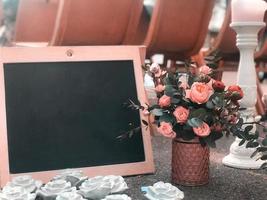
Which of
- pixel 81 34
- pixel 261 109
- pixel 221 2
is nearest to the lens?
pixel 81 34

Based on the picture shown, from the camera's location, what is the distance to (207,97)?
2.68ft

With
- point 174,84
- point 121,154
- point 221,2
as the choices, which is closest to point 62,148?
point 121,154

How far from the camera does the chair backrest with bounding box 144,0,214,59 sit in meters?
1.90

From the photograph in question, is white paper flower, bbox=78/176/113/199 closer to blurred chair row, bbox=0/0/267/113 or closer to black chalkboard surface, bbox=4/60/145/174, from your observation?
black chalkboard surface, bbox=4/60/145/174

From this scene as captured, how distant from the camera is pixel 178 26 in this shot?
195 centimetres

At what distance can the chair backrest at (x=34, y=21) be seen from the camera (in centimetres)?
263

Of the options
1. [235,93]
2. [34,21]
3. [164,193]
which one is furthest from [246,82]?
[34,21]

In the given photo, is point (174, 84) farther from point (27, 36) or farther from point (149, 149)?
point (27, 36)

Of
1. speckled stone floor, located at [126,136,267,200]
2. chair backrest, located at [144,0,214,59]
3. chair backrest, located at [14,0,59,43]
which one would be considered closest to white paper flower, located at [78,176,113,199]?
speckled stone floor, located at [126,136,267,200]

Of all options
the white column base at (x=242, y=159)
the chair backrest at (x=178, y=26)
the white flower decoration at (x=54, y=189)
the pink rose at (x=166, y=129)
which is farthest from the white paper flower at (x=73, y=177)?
the chair backrest at (x=178, y=26)

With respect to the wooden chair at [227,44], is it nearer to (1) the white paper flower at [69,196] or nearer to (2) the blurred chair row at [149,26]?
(2) the blurred chair row at [149,26]

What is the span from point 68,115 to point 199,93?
11.5 inches

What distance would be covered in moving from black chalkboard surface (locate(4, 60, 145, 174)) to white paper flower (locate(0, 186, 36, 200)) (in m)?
0.14

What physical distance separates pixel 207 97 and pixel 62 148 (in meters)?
0.32
